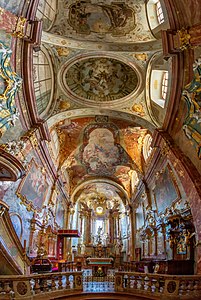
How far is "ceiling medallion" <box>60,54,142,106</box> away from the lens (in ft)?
46.1

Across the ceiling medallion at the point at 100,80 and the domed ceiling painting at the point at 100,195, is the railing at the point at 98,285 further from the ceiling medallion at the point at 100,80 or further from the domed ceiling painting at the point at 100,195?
the domed ceiling painting at the point at 100,195

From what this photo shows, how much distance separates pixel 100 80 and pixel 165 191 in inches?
312

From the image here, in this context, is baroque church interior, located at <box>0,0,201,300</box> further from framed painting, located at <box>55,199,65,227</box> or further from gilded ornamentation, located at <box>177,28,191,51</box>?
framed painting, located at <box>55,199,65,227</box>

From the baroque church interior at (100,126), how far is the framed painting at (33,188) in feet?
0.37

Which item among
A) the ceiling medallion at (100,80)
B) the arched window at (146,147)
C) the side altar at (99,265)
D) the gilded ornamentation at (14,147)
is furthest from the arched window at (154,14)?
the side altar at (99,265)

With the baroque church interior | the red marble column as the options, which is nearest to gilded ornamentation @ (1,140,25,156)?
the baroque church interior

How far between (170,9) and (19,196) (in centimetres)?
1106

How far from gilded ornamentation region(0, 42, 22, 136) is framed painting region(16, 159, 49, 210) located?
4262 mm

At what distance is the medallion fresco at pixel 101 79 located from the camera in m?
14.2

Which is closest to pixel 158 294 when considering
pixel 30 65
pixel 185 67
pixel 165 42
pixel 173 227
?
pixel 173 227

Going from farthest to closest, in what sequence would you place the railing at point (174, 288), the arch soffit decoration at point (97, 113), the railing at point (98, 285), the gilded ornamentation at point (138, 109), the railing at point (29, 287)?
the arch soffit decoration at point (97, 113), the gilded ornamentation at point (138, 109), the railing at point (98, 285), the railing at point (174, 288), the railing at point (29, 287)

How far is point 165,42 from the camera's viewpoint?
33.4ft

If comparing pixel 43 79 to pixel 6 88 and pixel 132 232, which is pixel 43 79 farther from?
pixel 132 232

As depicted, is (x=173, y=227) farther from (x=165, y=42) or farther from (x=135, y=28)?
(x=135, y=28)
